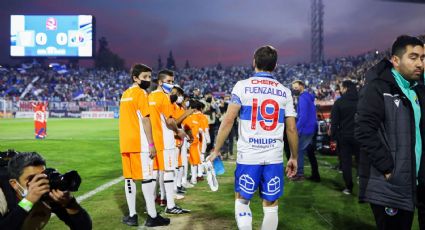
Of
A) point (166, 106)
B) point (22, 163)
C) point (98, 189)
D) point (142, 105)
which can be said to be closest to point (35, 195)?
point (22, 163)

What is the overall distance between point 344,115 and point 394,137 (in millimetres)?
5163

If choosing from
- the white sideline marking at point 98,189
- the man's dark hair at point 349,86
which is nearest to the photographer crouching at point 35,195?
the white sideline marking at point 98,189

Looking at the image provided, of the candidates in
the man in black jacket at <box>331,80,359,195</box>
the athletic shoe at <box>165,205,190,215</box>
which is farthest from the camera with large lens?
the man in black jacket at <box>331,80,359,195</box>

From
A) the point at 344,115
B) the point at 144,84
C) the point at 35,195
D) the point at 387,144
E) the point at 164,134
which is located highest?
the point at 144,84

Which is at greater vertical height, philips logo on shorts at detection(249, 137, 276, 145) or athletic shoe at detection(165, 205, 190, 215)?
philips logo on shorts at detection(249, 137, 276, 145)

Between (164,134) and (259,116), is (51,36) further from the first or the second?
(259,116)

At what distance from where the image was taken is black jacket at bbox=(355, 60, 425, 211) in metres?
3.32

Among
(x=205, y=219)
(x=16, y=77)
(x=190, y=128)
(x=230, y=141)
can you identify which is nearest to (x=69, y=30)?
(x=16, y=77)

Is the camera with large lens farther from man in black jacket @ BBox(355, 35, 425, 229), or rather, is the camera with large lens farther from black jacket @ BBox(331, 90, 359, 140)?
black jacket @ BBox(331, 90, 359, 140)

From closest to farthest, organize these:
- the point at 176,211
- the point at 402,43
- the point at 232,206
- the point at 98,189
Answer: the point at 402,43, the point at 176,211, the point at 232,206, the point at 98,189

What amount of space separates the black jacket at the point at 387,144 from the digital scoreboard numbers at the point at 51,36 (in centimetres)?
5045

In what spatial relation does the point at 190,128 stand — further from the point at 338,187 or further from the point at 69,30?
the point at 69,30

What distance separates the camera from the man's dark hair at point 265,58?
14.8 feet

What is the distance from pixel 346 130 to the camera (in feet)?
27.3
